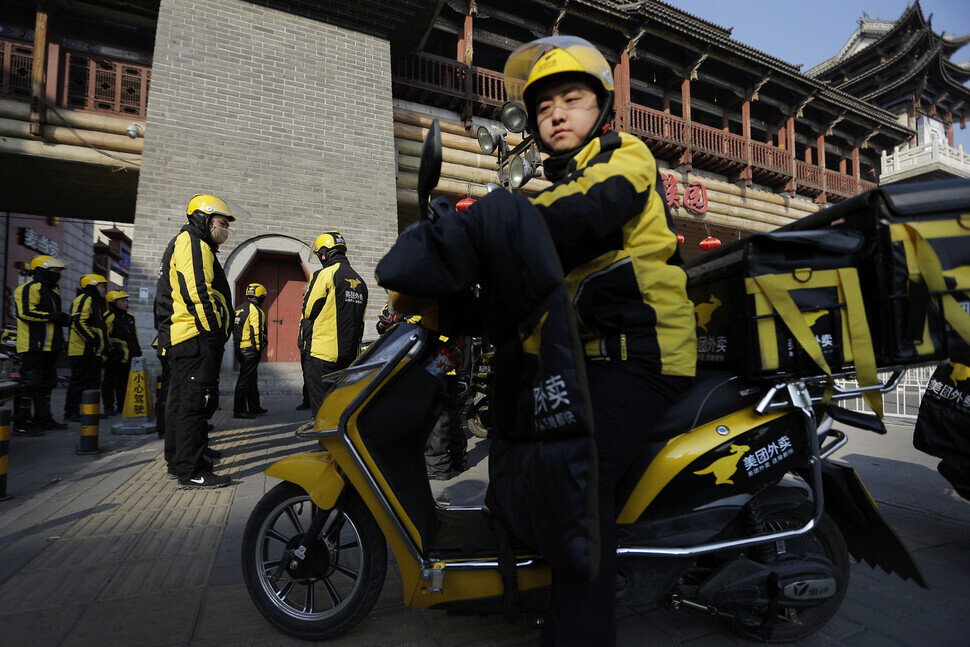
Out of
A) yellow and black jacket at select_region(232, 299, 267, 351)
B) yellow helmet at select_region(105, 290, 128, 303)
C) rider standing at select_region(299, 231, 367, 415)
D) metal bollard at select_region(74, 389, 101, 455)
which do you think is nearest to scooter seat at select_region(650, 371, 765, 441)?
rider standing at select_region(299, 231, 367, 415)

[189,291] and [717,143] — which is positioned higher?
[717,143]

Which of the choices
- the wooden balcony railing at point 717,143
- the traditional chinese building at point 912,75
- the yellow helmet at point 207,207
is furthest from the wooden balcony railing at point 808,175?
the yellow helmet at point 207,207

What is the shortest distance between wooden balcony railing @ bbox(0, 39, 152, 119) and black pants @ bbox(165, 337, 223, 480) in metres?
8.53

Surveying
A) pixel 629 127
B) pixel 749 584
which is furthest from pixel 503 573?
pixel 629 127

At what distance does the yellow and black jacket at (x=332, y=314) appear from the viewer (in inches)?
186

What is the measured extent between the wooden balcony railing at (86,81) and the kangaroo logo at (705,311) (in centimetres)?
1159

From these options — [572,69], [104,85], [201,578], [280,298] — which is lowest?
[201,578]

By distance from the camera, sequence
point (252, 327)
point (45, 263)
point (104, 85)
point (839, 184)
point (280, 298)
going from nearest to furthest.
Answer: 1. point (45, 263)
2. point (252, 327)
3. point (104, 85)
4. point (280, 298)
5. point (839, 184)

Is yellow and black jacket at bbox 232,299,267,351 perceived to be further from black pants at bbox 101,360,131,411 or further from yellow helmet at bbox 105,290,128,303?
yellow helmet at bbox 105,290,128,303

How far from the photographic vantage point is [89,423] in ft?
16.0

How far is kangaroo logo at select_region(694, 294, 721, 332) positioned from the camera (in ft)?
6.13

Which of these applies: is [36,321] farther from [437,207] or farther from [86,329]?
[437,207]

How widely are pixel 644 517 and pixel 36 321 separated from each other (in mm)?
7763

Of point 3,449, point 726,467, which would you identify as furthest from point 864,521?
point 3,449
